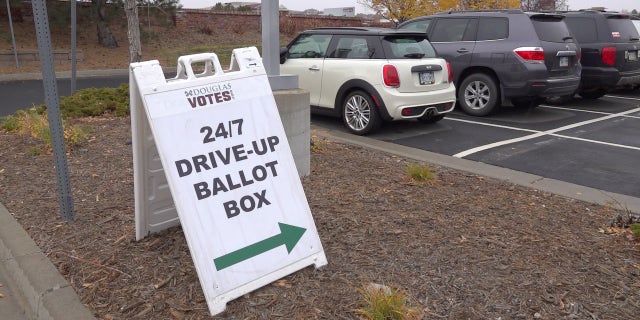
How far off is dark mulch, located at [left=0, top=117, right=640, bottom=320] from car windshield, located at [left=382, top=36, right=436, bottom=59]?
2821mm

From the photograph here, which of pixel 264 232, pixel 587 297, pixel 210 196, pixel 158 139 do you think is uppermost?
pixel 158 139

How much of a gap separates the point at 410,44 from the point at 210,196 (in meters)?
5.58

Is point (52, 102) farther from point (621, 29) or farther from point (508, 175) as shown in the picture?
point (621, 29)

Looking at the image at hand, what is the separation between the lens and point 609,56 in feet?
35.1

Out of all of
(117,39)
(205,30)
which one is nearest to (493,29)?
(117,39)

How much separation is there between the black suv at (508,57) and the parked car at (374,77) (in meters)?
1.63

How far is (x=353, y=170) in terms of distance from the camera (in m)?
5.47

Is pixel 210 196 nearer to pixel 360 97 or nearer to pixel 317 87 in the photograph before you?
pixel 360 97

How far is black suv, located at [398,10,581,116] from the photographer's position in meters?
9.00

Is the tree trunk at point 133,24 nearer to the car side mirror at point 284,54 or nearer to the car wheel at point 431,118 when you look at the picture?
the car side mirror at point 284,54

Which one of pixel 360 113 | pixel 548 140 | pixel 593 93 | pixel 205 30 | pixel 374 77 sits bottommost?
pixel 548 140

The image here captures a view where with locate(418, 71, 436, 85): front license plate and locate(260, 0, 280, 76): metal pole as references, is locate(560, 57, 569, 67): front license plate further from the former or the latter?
locate(260, 0, 280, 76): metal pole

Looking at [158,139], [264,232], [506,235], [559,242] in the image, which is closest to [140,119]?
[158,139]

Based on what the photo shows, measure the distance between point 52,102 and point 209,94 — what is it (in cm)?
146
